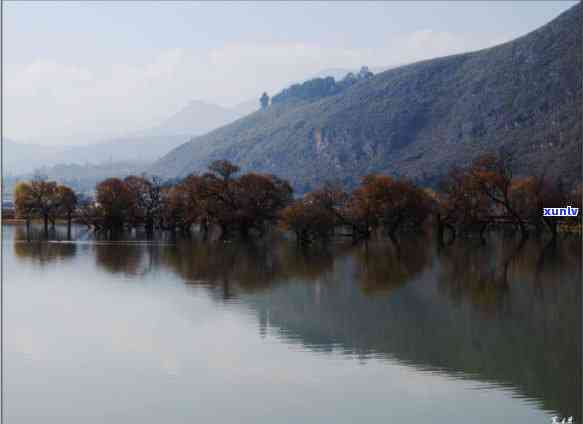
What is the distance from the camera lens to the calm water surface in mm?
11062

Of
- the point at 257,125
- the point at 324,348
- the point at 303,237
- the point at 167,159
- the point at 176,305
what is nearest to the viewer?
the point at 324,348

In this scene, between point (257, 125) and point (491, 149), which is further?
point (257, 125)

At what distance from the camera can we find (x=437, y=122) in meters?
135

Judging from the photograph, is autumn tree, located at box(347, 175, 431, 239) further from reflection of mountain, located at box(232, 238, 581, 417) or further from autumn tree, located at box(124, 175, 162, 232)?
reflection of mountain, located at box(232, 238, 581, 417)

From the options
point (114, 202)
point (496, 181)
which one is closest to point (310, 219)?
point (496, 181)

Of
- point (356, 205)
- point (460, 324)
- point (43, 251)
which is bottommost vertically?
point (460, 324)

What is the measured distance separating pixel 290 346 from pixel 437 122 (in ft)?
404

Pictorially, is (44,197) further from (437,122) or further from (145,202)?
(437,122)

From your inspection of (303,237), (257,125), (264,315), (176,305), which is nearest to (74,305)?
(176,305)

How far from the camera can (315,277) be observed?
1050 inches

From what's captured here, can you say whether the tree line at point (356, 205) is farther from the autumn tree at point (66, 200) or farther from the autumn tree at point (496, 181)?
the autumn tree at point (66, 200)

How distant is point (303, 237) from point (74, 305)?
28.5 meters

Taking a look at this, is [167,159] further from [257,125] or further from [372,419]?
[372,419]

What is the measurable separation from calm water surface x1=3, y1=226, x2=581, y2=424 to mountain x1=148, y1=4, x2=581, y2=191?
71640 mm
